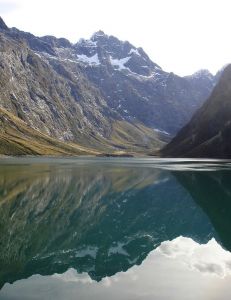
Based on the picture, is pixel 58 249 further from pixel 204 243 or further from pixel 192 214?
pixel 192 214

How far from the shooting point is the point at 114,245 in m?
41.3

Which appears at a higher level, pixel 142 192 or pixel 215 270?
pixel 215 270

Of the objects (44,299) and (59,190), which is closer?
(44,299)

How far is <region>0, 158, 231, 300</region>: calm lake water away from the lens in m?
26.6

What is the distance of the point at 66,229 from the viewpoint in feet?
161

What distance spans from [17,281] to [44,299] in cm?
444

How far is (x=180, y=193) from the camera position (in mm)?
85062

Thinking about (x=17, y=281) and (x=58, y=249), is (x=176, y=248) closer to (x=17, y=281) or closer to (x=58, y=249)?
(x=58, y=249)

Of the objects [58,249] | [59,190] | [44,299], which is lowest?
[59,190]

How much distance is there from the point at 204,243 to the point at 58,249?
47.0ft

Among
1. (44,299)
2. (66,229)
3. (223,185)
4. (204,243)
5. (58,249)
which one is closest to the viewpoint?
(44,299)

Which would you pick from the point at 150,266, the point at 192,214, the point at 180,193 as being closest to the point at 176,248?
the point at 150,266

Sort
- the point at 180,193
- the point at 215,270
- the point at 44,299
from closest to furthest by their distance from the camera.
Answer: the point at 44,299, the point at 215,270, the point at 180,193

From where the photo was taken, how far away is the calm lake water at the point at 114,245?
2662cm
